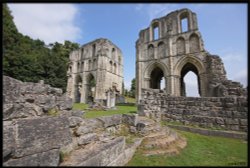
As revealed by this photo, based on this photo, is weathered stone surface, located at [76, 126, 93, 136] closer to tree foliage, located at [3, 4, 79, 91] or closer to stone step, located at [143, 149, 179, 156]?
stone step, located at [143, 149, 179, 156]

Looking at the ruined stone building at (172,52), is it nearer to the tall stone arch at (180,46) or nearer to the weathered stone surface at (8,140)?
the tall stone arch at (180,46)

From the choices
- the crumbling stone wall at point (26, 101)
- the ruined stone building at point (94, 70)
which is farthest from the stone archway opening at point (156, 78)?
the crumbling stone wall at point (26, 101)

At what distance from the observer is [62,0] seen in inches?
85.4

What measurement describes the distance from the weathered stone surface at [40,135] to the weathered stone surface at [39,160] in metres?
0.06

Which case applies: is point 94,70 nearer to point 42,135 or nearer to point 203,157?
point 203,157

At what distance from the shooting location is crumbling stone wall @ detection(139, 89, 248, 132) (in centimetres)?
637

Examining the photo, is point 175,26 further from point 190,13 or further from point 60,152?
point 60,152

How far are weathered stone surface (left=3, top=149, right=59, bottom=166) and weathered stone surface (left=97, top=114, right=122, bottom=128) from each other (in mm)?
2231

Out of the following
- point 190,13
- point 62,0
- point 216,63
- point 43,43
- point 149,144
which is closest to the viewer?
point 62,0

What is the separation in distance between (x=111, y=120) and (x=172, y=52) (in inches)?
634

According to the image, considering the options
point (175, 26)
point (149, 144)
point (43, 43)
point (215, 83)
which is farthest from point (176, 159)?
point (43, 43)

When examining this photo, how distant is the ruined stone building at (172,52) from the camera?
54.2 ft

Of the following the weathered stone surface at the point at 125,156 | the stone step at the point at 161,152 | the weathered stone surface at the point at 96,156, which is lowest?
the stone step at the point at 161,152

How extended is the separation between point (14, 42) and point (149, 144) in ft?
90.2
